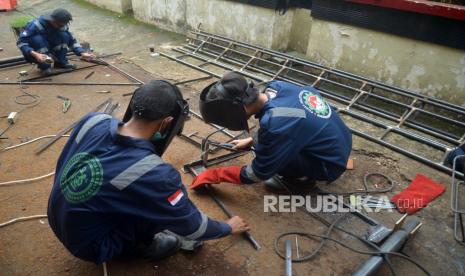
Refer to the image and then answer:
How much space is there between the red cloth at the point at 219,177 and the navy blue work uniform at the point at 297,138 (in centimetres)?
8

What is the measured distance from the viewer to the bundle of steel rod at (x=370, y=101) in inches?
169

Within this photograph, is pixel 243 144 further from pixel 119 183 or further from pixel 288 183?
pixel 119 183

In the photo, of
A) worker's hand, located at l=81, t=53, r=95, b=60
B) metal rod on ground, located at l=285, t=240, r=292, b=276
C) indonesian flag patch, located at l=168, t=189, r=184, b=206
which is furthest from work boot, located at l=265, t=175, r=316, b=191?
worker's hand, located at l=81, t=53, r=95, b=60

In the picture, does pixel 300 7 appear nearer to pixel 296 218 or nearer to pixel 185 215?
pixel 296 218

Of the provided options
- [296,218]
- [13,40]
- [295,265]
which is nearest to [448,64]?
[296,218]

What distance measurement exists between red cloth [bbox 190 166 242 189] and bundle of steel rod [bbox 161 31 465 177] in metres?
2.19

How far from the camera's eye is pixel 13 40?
815 cm

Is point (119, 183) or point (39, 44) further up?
point (119, 183)

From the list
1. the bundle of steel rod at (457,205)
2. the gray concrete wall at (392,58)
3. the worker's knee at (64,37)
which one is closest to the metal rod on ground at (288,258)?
the bundle of steel rod at (457,205)

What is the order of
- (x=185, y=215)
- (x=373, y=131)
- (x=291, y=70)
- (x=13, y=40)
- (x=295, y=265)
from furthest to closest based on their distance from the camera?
(x=13, y=40), (x=291, y=70), (x=373, y=131), (x=295, y=265), (x=185, y=215)

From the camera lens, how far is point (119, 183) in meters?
1.85

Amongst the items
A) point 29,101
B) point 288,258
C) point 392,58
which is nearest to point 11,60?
point 29,101

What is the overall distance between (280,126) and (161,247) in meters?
1.38

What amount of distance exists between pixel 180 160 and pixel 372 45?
12.4 feet
